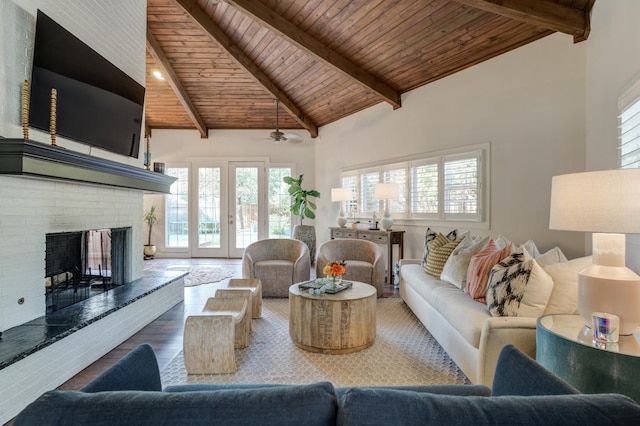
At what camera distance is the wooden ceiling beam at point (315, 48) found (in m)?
3.94

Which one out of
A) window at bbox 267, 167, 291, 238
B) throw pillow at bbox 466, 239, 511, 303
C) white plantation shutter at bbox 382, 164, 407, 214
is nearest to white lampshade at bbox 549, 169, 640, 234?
throw pillow at bbox 466, 239, 511, 303

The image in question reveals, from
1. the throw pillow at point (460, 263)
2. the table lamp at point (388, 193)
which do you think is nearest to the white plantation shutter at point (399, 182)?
the table lamp at point (388, 193)

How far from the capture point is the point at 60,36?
239 cm

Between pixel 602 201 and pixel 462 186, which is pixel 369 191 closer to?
pixel 462 186

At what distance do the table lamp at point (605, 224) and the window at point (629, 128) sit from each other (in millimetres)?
Answer: 973

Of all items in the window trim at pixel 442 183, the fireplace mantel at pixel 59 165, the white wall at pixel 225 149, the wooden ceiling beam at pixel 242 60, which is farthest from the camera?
the white wall at pixel 225 149

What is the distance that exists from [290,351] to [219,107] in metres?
5.66

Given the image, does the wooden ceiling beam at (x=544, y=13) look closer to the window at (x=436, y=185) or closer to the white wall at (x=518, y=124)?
the white wall at (x=518, y=124)

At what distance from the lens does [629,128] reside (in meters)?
2.29

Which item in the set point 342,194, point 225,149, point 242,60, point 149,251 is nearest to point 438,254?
point 342,194

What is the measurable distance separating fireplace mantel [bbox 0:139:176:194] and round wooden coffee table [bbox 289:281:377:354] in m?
1.94

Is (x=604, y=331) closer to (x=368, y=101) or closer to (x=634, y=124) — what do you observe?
(x=634, y=124)

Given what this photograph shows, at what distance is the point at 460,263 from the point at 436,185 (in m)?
2.06

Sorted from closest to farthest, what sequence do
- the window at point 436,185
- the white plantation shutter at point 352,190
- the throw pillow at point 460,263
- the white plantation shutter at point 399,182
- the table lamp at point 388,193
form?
the throw pillow at point 460,263 → the window at point 436,185 → the table lamp at point 388,193 → the white plantation shutter at point 399,182 → the white plantation shutter at point 352,190
